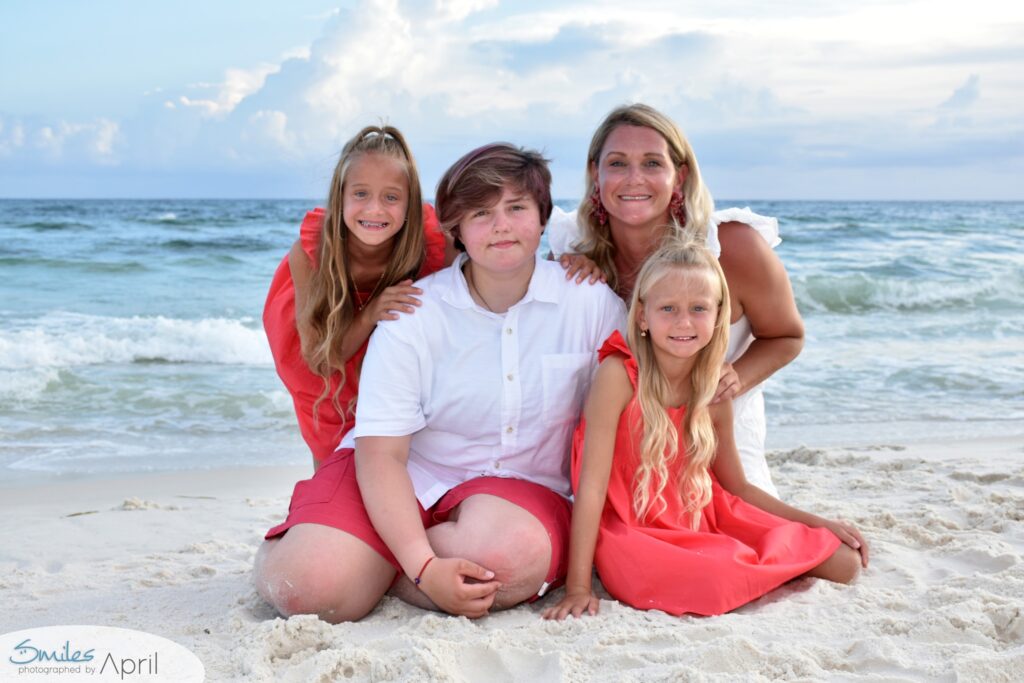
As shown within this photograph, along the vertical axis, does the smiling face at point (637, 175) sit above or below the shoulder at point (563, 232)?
above

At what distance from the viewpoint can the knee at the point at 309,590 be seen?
2.85 meters

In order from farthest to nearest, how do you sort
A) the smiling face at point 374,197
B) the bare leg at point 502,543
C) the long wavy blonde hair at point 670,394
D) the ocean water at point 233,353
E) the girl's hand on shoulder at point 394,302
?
1. the ocean water at point 233,353
2. the smiling face at point 374,197
3. the girl's hand on shoulder at point 394,302
4. the long wavy blonde hair at point 670,394
5. the bare leg at point 502,543

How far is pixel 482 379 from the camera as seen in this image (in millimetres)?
3031

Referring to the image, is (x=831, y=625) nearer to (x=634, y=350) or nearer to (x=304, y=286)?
(x=634, y=350)

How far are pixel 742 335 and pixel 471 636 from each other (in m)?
1.54

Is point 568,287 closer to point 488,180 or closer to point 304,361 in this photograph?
point 488,180

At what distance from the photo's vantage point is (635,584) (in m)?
2.91

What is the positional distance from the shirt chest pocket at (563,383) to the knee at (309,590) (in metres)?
0.79

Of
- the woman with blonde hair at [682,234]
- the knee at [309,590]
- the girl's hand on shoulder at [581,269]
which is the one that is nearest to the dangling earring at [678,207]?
the woman with blonde hair at [682,234]

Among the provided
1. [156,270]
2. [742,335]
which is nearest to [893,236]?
[156,270]

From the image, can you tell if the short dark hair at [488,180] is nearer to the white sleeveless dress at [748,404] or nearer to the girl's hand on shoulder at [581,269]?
the girl's hand on shoulder at [581,269]

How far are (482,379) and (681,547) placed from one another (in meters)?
0.78

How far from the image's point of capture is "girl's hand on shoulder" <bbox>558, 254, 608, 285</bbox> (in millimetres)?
3170

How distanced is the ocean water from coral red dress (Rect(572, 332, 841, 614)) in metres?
2.73
